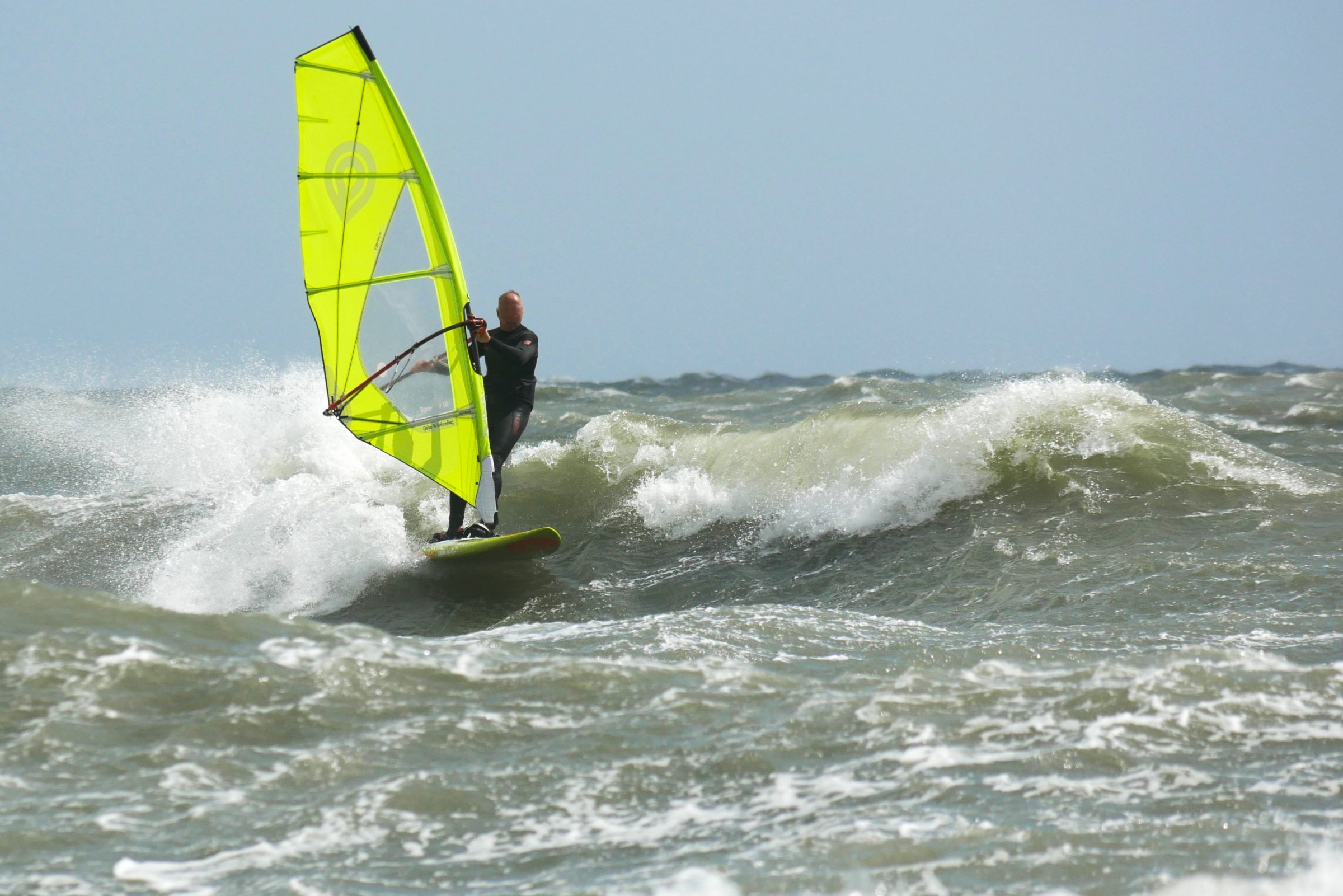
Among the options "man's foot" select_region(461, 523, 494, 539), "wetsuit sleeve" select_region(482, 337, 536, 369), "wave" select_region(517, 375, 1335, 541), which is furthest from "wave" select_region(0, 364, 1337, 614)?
"wetsuit sleeve" select_region(482, 337, 536, 369)

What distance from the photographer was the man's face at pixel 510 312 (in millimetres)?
7211

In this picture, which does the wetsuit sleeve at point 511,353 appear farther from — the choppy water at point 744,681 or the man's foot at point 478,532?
the choppy water at point 744,681

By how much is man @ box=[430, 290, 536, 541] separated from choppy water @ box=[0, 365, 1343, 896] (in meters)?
0.78

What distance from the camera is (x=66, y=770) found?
3.70m

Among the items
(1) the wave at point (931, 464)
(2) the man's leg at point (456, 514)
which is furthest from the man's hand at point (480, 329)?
(1) the wave at point (931, 464)

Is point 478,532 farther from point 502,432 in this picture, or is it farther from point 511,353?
point 511,353

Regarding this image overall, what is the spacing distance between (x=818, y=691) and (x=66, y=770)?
2.59 meters

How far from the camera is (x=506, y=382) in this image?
7324mm

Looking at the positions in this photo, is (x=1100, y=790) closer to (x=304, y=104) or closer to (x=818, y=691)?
(x=818, y=691)

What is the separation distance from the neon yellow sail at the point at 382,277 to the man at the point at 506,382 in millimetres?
156

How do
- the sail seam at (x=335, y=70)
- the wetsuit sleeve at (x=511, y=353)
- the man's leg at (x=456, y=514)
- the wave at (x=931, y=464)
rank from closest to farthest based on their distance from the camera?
the sail seam at (x=335, y=70) → the wetsuit sleeve at (x=511, y=353) → the man's leg at (x=456, y=514) → the wave at (x=931, y=464)

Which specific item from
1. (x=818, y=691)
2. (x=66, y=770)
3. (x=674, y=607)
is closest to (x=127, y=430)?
(x=674, y=607)

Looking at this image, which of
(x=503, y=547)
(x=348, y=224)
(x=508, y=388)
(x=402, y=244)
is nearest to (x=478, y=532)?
(x=503, y=547)

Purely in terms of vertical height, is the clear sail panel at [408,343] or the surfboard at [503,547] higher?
the clear sail panel at [408,343]
